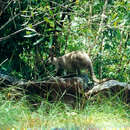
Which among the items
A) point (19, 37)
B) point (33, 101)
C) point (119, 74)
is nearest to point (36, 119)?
point (33, 101)

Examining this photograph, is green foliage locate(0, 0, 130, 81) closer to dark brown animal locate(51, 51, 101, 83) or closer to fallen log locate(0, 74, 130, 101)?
dark brown animal locate(51, 51, 101, 83)

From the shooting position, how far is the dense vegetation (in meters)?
4.21

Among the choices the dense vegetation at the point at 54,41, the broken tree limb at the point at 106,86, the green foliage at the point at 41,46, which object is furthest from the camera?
the green foliage at the point at 41,46

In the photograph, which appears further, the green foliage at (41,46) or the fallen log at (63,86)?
the green foliage at (41,46)

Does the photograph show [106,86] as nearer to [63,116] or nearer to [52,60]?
[63,116]

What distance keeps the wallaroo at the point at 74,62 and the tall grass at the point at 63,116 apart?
1.24 m

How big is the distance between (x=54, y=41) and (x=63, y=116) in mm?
2772

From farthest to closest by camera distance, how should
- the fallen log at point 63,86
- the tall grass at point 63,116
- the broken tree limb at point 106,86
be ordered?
1. the fallen log at point 63,86
2. the broken tree limb at point 106,86
3. the tall grass at point 63,116

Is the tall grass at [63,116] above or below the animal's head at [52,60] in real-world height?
below

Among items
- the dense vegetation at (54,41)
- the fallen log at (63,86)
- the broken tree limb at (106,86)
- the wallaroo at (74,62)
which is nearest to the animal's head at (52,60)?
the wallaroo at (74,62)

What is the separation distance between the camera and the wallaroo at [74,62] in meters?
5.95

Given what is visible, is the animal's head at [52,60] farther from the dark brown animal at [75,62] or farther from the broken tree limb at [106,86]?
the broken tree limb at [106,86]

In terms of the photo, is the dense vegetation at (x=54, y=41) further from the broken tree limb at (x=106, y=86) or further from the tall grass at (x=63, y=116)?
the broken tree limb at (x=106, y=86)

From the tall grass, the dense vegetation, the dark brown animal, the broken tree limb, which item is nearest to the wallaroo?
the dark brown animal
